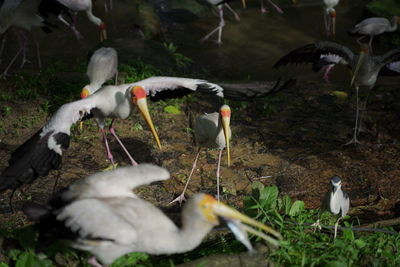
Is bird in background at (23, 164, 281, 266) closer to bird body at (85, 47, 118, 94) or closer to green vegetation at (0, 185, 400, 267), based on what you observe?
green vegetation at (0, 185, 400, 267)

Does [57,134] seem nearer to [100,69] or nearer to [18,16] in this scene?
[100,69]

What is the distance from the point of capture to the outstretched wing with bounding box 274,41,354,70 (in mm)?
5402

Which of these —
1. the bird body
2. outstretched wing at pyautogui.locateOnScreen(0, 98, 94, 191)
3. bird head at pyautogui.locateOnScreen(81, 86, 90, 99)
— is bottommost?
bird head at pyautogui.locateOnScreen(81, 86, 90, 99)

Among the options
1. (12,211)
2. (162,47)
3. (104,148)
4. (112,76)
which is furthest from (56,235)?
(162,47)

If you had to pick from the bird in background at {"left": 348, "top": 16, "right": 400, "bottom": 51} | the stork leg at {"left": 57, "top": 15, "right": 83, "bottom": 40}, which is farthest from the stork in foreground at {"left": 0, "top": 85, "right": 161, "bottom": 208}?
the bird in background at {"left": 348, "top": 16, "right": 400, "bottom": 51}

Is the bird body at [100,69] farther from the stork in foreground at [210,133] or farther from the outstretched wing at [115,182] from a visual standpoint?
the outstretched wing at [115,182]

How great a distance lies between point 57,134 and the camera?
12.8 ft

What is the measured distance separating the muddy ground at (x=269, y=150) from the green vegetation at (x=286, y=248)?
0.91 m

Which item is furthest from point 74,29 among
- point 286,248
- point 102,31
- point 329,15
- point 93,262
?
point 286,248

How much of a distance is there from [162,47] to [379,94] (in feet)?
8.43

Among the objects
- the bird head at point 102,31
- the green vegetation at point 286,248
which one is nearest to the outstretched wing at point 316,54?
the green vegetation at point 286,248

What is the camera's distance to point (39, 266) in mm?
3070

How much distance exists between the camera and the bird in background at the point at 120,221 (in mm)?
2721

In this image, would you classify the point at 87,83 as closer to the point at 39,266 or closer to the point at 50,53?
the point at 50,53
